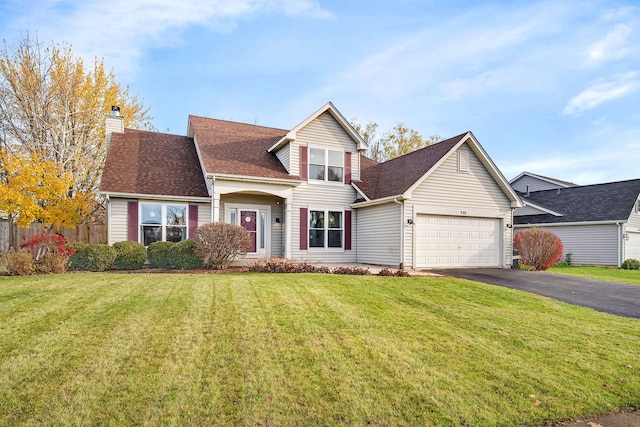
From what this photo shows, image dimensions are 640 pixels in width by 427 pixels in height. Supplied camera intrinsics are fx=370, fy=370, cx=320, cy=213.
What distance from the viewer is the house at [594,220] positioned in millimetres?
19828

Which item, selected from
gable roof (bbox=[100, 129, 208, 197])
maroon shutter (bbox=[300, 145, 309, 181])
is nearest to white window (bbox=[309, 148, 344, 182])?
maroon shutter (bbox=[300, 145, 309, 181])

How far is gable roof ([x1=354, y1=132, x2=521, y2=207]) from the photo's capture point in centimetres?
1455

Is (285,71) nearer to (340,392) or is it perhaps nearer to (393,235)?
(393,235)

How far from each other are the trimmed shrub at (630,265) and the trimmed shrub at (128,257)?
896 inches

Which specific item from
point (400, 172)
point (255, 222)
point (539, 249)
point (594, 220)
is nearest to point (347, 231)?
point (400, 172)

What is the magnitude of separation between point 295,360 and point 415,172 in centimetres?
1197

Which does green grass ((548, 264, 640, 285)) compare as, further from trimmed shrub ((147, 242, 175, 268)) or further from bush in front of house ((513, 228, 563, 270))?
trimmed shrub ((147, 242, 175, 268))

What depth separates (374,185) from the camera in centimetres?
1708

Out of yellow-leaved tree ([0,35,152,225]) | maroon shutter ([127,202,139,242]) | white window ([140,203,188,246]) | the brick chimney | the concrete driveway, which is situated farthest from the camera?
yellow-leaved tree ([0,35,152,225])

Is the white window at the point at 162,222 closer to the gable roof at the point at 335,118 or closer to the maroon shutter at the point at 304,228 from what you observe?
the maroon shutter at the point at 304,228

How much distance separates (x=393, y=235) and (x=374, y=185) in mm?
3378

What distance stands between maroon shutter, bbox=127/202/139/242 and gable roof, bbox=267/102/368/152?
6405 millimetres

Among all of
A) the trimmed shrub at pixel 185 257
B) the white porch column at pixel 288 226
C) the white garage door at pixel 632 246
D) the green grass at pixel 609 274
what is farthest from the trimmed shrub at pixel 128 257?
the white garage door at pixel 632 246

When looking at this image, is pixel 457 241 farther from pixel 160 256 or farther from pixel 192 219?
pixel 160 256
